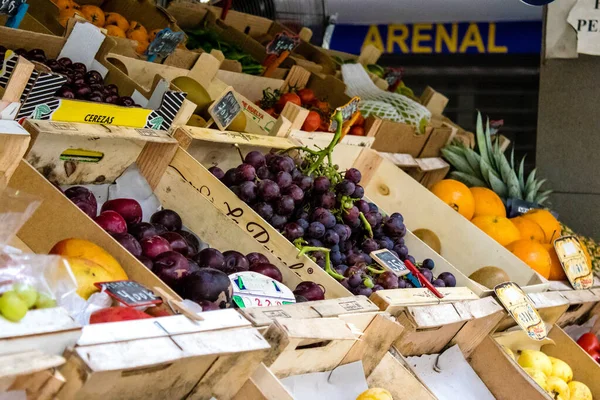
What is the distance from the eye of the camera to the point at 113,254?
1.58m

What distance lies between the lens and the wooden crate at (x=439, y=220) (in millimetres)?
2836

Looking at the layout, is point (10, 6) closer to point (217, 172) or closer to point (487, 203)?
point (217, 172)

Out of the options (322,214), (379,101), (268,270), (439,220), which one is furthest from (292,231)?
(379,101)

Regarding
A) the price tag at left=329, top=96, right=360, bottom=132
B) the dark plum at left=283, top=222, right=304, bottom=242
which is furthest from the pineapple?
the dark plum at left=283, top=222, right=304, bottom=242

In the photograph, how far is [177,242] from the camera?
184 cm

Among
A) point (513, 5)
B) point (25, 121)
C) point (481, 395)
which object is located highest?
point (513, 5)

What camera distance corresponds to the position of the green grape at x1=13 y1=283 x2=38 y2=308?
1101 mm

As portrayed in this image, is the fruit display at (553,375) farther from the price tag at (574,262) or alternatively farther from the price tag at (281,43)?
the price tag at (281,43)

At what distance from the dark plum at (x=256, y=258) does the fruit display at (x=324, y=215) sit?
10cm

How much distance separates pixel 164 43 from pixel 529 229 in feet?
5.68

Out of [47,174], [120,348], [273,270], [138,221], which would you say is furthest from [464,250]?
[120,348]

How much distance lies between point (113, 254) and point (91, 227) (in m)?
0.08

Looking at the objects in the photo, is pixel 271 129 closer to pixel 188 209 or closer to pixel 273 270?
pixel 188 209

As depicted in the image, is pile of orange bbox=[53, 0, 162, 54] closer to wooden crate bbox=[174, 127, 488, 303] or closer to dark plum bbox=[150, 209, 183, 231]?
wooden crate bbox=[174, 127, 488, 303]
